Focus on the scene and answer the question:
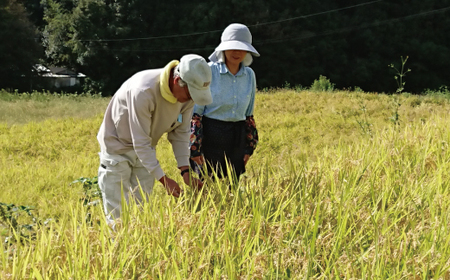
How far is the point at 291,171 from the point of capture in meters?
3.12

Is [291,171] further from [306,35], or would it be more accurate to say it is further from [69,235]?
[306,35]

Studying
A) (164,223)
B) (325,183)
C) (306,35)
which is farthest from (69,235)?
(306,35)

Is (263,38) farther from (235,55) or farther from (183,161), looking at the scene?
(183,161)

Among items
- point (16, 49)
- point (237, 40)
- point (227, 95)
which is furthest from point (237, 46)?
point (16, 49)

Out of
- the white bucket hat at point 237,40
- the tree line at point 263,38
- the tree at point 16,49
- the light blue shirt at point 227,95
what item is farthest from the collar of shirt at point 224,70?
the tree at point 16,49

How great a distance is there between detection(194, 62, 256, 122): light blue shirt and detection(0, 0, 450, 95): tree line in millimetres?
27049

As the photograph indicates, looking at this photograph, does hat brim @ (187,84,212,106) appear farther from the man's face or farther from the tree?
the tree

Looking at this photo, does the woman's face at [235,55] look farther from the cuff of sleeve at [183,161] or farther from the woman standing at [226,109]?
the cuff of sleeve at [183,161]

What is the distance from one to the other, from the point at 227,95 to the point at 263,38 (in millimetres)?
29218

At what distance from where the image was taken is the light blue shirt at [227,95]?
3.40 meters

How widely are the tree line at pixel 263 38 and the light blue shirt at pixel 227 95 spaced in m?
27.0

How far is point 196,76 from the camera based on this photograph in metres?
2.52

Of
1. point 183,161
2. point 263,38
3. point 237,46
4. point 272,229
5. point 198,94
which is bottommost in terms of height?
point 272,229

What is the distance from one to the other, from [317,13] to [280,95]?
73.2 ft
